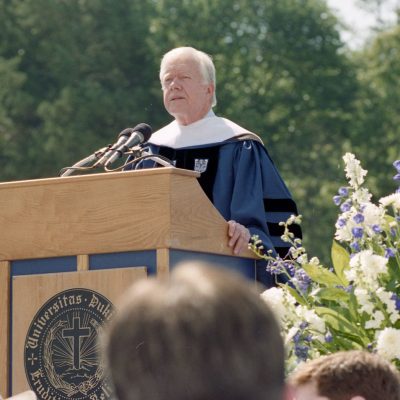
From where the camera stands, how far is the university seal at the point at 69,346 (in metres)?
4.88

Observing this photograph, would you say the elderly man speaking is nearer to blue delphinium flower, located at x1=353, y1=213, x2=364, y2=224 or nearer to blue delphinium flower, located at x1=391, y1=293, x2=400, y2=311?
blue delphinium flower, located at x1=353, y1=213, x2=364, y2=224

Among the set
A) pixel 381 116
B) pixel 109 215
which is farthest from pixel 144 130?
pixel 381 116

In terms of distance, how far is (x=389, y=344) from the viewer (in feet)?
12.4

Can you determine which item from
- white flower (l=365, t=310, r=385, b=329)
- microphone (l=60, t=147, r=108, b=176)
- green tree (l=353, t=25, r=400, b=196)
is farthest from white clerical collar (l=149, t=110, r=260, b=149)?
green tree (l=353, t=25, r=400, b=196)

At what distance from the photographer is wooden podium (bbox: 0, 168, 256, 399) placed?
4.91 meters

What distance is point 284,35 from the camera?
111 ft

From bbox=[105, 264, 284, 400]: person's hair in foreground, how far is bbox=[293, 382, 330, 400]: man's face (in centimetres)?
103

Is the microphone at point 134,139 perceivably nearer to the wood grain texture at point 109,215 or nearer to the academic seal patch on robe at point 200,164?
the wood grain texture at point 109,215

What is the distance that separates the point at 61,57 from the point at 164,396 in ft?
98.2

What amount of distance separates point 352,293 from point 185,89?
2388 mm

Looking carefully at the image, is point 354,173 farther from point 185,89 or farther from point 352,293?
point 185,89

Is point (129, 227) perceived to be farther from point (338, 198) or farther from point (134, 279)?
point (338, 198)

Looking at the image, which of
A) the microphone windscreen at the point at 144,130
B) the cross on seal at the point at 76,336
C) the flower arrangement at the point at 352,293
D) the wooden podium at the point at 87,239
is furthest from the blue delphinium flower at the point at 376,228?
the microphone windscreen at the point at 144,130

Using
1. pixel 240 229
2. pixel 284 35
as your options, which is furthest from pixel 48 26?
pixel 240 229
